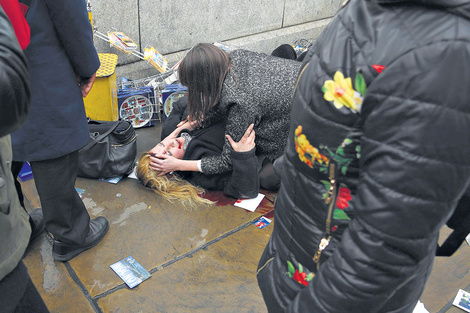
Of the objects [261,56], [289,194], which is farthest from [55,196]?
[261,56]

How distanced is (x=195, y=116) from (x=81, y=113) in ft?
3.44

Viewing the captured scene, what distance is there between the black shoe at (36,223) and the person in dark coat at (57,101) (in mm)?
427

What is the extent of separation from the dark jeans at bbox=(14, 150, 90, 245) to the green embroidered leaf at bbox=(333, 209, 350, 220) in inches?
65.1

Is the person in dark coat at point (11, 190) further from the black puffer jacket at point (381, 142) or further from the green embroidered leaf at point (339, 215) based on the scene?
the green embroidered leaf at point (339, 215)

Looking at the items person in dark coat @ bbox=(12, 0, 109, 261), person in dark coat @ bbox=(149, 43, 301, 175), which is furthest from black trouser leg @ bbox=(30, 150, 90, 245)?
person in dark coat @ bbox=(149, 43, 301, 175)

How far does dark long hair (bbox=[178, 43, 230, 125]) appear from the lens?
2.80 m

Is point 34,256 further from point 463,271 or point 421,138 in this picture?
point 463,271

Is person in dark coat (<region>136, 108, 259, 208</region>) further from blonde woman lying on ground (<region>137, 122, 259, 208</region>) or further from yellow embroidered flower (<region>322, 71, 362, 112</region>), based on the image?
yellow embroidered flower (<region>322, 71, 362, 112</region>)

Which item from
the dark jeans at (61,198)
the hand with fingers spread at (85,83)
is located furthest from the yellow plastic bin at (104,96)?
the dark jeans at (61,198)

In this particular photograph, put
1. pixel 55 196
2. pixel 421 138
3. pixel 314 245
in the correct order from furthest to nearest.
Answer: pixel 55 196
pixel 314 245
pixel 421 138

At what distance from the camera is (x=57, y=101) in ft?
6.56

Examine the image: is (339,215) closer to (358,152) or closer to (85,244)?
(358,152)

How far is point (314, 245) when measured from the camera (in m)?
1.09

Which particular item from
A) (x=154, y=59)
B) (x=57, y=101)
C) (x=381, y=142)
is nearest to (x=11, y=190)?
(x=57, y=101)
